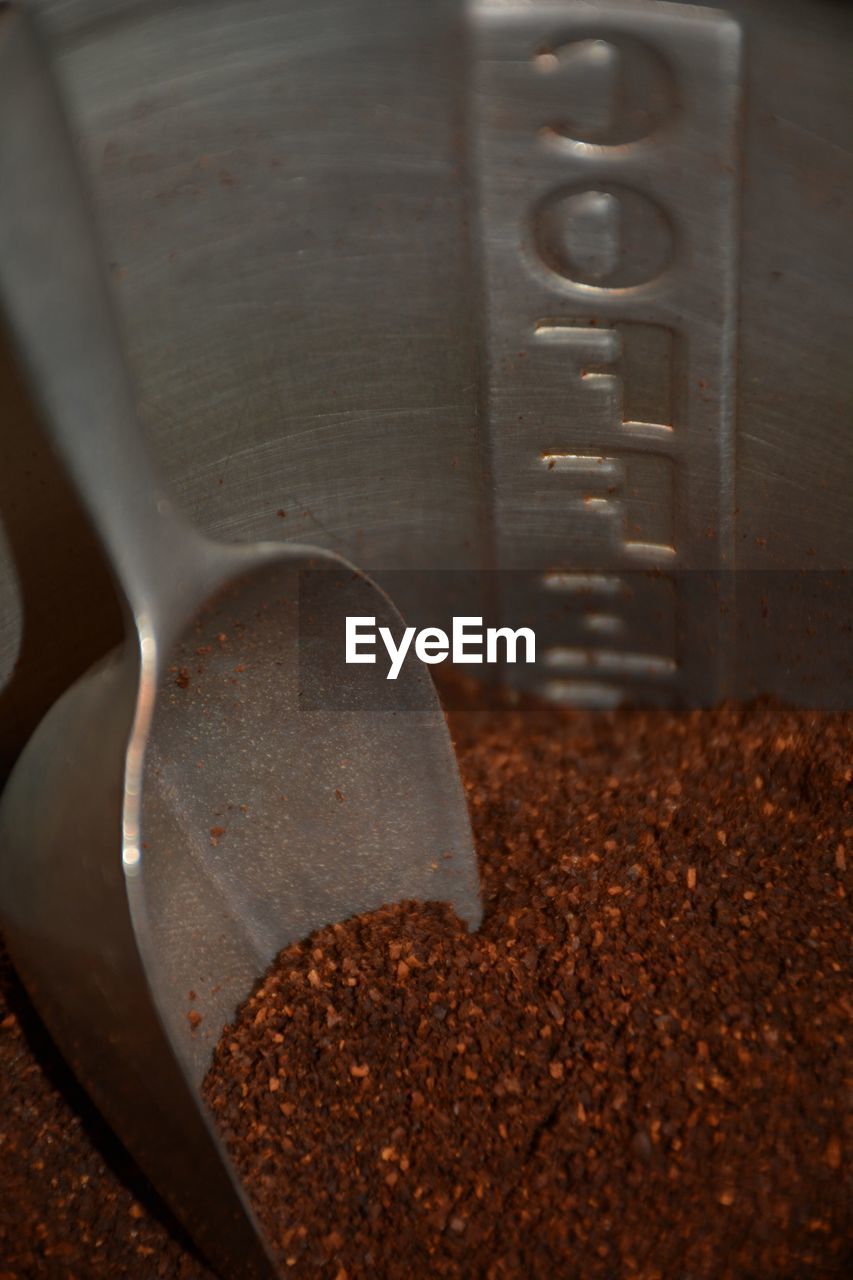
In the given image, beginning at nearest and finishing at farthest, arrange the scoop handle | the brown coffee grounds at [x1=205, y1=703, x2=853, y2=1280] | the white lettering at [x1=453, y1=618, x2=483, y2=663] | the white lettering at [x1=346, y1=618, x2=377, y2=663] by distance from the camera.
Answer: the scoop handle < the brown coffee grounds at [x1=205, y1=703, x2=853, y2=1280] < the white lettering at [x1=346, y1=618, x2=377, y2=663] < the white lettering at [x1=453, y1=618, x2=483, y2=663]

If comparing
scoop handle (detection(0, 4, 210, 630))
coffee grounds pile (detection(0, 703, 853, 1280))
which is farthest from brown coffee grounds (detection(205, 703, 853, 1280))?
scoop handle (detection(0, 4, 210, 630))

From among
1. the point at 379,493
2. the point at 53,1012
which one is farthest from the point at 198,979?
the point at 379,493

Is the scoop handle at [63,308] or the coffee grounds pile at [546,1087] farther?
the coffee grounds pile at [546,1087]

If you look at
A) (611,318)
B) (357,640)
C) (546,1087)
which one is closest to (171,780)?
(357,640)

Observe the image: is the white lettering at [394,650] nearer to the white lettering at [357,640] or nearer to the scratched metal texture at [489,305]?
the white lettering at [357,640]

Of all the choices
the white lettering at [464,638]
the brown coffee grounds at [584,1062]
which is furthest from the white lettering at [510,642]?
the brown coffee grounds at [584,1062]

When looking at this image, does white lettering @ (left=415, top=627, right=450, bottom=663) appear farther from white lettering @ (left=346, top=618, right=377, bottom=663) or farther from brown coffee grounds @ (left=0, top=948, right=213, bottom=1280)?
brown coffee grounds @ (left=0, top=948, right=213, bottom=1280)
